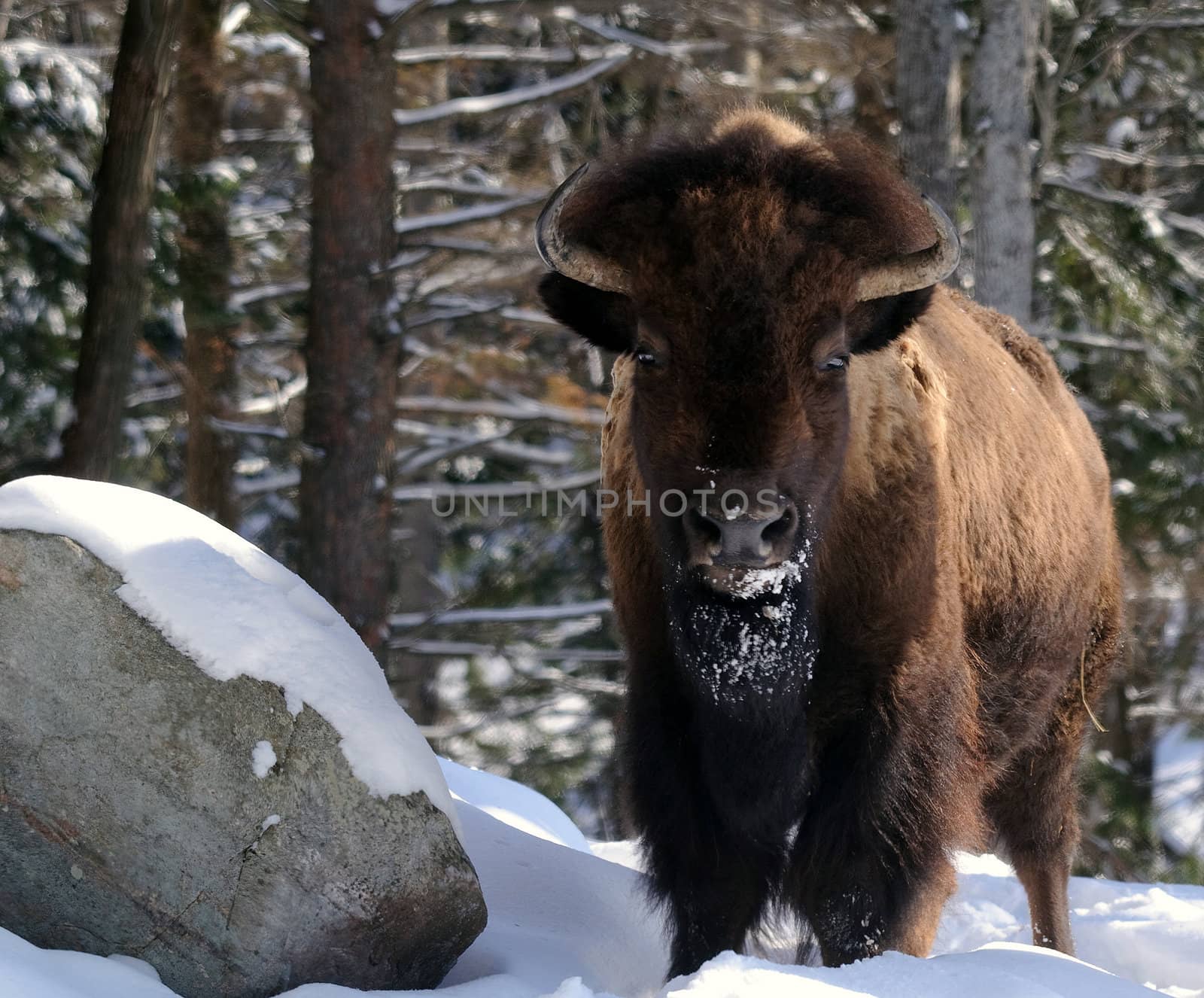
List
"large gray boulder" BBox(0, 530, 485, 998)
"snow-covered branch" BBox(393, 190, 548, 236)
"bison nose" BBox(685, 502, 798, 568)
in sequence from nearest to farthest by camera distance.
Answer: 1. "large gray boulder" BBox(0, 530, 485, 998)
2. "bison nose" BBox(685, 502, 798, 568)
3. "snow-covered branch" BBox(393, 190, 548, 236)

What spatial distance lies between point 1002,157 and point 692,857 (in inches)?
252

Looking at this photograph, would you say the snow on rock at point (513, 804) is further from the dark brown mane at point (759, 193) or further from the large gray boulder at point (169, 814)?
the dark brown mane at point (759, 193)

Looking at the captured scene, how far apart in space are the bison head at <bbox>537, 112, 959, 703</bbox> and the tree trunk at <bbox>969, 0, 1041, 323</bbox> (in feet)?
17.3

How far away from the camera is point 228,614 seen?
3512 mm

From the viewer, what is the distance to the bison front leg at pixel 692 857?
4.05 m

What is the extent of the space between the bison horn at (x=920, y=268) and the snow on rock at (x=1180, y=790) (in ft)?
35.9

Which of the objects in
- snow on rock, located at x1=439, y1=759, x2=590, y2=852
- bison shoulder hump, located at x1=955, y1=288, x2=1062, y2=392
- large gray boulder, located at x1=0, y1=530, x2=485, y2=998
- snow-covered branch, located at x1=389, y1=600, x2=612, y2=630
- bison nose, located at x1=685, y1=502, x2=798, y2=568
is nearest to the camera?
large gray boulder, located at x1=0, y1=530, x2=485, y2=998

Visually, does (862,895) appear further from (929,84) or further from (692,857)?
(929,84)

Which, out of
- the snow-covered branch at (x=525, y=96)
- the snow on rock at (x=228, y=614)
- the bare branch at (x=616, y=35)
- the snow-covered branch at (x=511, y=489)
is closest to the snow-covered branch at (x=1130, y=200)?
the bare branch at (x=616, y=35)

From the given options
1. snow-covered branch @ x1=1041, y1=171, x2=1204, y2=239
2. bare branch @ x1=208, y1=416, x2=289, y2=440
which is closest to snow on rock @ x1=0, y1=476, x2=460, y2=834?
bare branch @ x1=208, y1=416, x2=289, y2=440

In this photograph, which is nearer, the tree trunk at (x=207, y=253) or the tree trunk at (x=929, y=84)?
the tree trunk at (x=929, y=84)

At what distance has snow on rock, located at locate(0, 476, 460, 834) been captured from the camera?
344cm

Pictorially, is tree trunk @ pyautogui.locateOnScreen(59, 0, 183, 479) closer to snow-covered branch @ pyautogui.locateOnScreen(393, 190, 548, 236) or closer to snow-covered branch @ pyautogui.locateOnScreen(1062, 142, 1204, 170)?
snow-covered branch @ pyautogui.locateOnScreen(393, 190, 548, 236)

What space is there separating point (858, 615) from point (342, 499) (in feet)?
17.1
